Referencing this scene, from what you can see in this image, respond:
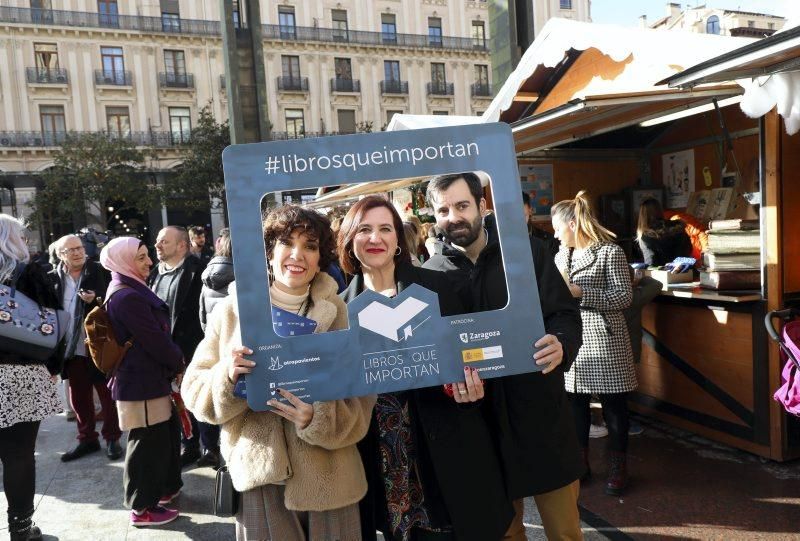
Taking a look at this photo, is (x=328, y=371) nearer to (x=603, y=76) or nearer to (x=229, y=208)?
(x=229, y=208)

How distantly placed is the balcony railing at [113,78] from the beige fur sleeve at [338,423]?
120ft

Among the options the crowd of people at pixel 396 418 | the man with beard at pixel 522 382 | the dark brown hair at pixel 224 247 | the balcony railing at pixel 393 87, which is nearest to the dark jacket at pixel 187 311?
the dark brown hair at pixel 224 247

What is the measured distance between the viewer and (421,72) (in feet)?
129

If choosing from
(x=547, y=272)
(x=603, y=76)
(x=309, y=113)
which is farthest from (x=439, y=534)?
(x=309, y=113)

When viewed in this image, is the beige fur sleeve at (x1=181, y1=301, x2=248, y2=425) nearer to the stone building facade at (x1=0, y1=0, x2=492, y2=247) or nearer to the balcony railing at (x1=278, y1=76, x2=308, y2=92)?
the stone building facade at (x1=0, y1=0, x2=492, y2=247)

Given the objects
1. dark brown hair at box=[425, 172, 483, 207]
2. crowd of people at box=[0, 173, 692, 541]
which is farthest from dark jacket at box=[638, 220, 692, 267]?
dark brown hair at box=[425, 172, 483, 207]

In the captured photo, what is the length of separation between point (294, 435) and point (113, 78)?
36981mm

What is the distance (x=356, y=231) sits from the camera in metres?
1.97

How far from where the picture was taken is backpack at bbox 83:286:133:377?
3.45m

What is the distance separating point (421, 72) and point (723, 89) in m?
37.7

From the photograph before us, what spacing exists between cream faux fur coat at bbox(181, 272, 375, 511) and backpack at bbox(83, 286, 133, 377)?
5.68 feet

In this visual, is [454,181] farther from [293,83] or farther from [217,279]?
[293,83]

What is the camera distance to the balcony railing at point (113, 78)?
107 feet

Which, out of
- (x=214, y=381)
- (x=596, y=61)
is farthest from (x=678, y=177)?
(x=214, y=381)
